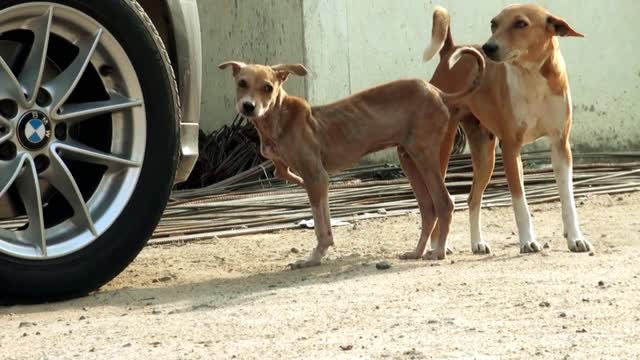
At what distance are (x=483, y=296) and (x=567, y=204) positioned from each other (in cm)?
173

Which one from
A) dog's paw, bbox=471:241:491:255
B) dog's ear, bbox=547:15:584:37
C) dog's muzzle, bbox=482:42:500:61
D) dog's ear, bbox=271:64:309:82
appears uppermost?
dog's ear, bbox=547:15:584:37

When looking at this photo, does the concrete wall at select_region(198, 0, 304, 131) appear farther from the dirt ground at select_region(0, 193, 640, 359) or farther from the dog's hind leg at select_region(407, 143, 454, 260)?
the dog's hind leg at select_region(407, 143, 454, 260)

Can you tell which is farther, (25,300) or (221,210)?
(221,210)

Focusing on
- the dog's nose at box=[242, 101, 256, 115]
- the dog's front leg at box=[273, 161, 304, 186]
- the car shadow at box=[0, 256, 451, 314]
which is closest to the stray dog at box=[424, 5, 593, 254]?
the car shadow at box=[0, 256, 451, 314]

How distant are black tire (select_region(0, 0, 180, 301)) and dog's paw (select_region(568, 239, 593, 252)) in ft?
7.10

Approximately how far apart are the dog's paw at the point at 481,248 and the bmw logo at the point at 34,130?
2.56 metres

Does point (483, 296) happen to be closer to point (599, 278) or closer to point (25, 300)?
point (599, 278)

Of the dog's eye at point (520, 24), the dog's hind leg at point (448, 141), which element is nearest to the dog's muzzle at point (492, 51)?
the dog's eye at point (520, 24)

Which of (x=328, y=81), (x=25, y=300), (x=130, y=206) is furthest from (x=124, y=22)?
(x=328, y=81)

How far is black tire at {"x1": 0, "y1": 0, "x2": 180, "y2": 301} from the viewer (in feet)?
17.6

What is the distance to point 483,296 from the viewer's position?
5199 millimetres

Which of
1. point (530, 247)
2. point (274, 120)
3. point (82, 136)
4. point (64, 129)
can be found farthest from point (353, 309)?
point (530, 247)

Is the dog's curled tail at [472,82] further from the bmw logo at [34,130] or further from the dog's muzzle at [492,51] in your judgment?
the bmw logo at [34,130]

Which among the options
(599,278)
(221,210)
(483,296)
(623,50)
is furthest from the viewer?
(623,50)
